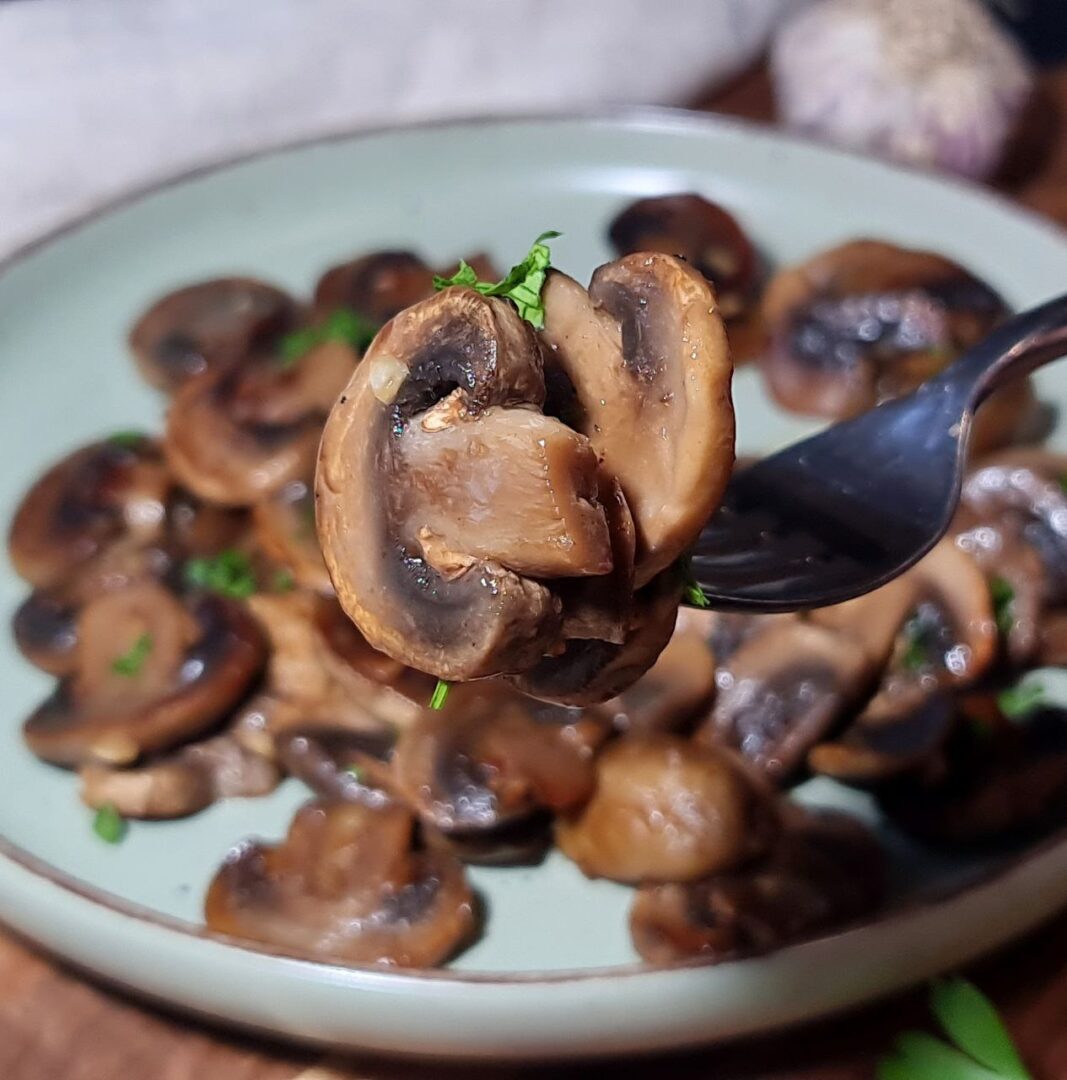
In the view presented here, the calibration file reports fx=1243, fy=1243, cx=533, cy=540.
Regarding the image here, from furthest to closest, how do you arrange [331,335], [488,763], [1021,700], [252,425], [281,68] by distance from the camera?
[281,68], [331,335], [252,425], [1021,700], [488,763]

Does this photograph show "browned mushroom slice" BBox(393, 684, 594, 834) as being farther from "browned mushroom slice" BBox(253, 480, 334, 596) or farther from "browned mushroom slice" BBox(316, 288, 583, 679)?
"browned mushroom slice" BBox(316, 288, 583, 679)

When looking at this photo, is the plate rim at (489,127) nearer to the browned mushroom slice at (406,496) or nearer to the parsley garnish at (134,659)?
the parsley garnish at (134,659)

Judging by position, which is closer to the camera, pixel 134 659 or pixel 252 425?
pixel 134 659

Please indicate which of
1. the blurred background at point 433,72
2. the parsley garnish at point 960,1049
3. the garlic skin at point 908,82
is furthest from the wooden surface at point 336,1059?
the garlic skin at point 908,82

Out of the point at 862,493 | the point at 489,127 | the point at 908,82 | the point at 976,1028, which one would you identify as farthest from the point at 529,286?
the point at 908,82

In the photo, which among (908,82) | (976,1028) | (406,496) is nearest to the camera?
(406,496)

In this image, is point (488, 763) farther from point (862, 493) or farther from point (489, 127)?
point (489, 127)

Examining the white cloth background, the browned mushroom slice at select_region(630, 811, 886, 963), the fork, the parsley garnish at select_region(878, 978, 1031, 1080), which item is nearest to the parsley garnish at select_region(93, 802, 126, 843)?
the browned mushroom slice at select_region(630, 811, 886, 963)
